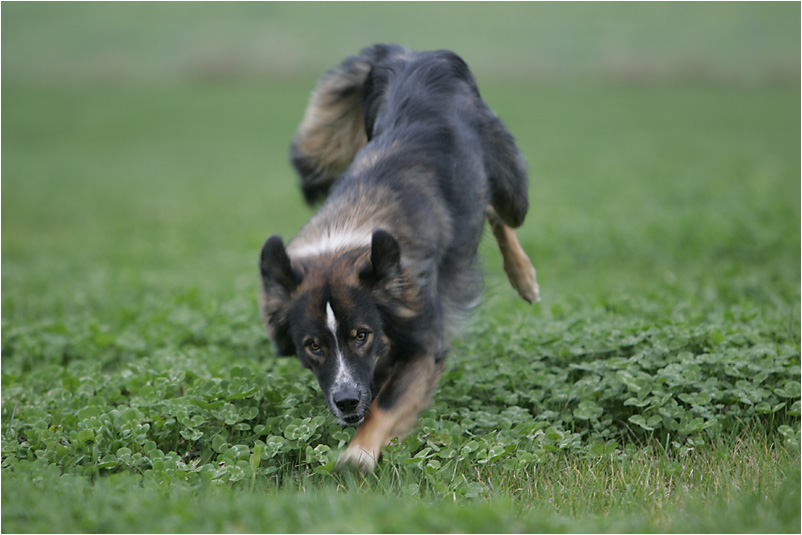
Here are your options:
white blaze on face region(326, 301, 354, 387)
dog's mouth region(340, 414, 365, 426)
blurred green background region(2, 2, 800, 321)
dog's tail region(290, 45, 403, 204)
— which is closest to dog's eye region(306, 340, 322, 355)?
white blaze on face region(326, 301, 354, 387)

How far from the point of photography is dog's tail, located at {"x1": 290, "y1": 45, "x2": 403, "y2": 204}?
22.3 ft

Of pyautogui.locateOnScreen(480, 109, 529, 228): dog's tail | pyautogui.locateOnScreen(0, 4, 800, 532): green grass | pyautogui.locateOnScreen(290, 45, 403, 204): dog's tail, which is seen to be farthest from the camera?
pyautogui.locateOnScreen(290, 45, 403, 204): dog's tail

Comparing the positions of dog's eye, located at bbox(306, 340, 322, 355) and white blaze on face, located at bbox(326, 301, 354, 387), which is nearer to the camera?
white blaze on face, located at bbox(326, 301, 354, 387)

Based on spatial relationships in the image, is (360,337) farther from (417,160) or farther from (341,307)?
(417,160)

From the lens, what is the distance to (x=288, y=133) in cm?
3241

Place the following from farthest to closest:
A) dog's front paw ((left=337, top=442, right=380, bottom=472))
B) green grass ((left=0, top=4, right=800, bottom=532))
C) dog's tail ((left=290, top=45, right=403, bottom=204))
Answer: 1. dog's tail ((left=290, top=45, right=403, bottom=204))
2. dog's front paw ((left=337, top=442, right=380, bottom=472))
3. green grass ((left=0, top=4, right=800, bottom=532))

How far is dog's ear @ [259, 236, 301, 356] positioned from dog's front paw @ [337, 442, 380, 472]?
87 centimetres

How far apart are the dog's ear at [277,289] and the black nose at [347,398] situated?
25.3 inches

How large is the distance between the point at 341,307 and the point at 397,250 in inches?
18.1

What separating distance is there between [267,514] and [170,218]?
14.0 metres

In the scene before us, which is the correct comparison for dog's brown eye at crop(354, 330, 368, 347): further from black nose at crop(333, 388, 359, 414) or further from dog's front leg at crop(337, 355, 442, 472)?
dog's front leg at crop(337, 355, 442, 472)

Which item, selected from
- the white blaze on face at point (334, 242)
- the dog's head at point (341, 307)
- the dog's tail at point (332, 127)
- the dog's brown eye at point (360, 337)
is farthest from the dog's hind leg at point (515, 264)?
the dog's brown eye at point (360, 337)

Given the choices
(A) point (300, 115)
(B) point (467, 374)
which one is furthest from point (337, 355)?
(A) point (300, 115)

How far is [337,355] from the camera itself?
177 inches
